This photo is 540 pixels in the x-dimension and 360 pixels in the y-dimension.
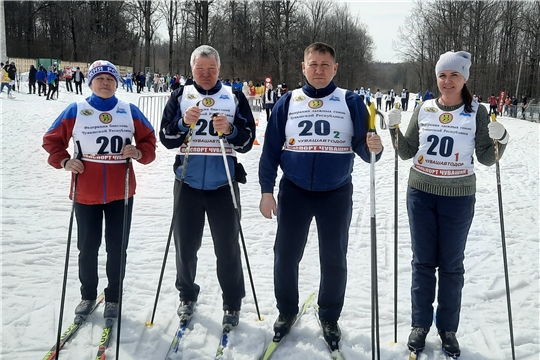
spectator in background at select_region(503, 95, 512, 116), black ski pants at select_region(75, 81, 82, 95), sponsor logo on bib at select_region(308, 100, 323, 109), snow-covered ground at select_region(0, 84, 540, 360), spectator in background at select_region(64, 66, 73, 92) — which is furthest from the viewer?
spectator in background at select_region(503, 95, 512, 116)

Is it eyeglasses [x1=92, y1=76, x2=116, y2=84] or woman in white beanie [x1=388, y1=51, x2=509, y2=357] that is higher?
eyeglasses [x1=92, y1=76, x2=116, y2=84]

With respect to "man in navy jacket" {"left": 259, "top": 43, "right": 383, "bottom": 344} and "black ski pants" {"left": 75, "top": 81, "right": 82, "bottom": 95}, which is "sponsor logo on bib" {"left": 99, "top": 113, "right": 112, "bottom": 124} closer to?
"man in navy jacket" {"left": 259, "top": 43, "right": 383, "bottom": 344}

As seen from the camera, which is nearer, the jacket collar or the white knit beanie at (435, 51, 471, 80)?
the white knit beanie at (435, 51, 471, 80)

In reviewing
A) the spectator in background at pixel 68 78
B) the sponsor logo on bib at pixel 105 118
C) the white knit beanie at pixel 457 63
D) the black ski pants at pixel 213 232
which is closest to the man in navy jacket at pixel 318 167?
the black ski pants at pixel 213 232

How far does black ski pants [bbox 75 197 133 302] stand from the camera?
3.43 meters

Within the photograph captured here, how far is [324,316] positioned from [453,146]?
161cm

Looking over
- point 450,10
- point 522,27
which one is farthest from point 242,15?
point 522,27

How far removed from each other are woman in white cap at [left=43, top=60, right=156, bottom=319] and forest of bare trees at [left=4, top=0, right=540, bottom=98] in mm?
42972

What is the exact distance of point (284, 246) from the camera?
→ 3297mm

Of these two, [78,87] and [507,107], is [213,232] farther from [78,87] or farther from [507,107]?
[507,107]

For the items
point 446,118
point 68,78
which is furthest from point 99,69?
point 68,78

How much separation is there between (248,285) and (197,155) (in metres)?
1.62

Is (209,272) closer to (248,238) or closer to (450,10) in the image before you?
(248,238)

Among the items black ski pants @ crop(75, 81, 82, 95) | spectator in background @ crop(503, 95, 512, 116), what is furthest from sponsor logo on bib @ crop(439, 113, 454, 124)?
spectator in background @ crop(503, 95, 512, 116)
